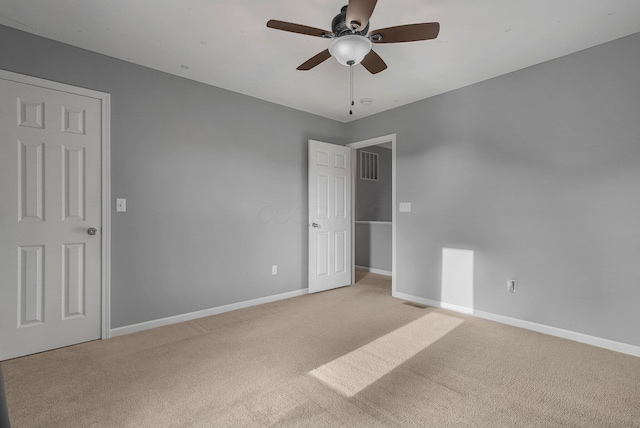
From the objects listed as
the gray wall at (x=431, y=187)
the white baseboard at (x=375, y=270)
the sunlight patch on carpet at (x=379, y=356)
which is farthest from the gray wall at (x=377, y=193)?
the sunlight patch on carpet at (x=379, y=356)

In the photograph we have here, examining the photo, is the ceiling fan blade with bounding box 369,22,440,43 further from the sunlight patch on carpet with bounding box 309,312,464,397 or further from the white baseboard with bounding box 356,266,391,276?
the white baseboard with bounding box 356,266,391,276

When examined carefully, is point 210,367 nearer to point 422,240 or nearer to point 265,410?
point 265,410

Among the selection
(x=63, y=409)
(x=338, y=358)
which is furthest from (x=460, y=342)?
(x=63, y=409)

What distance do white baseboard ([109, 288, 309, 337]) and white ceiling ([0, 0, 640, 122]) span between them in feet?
8.11

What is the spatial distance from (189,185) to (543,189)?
137 inches

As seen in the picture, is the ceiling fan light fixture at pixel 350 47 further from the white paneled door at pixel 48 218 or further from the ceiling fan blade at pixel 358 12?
the white paneled door at pixel 48 218

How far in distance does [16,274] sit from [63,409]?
1280 mm

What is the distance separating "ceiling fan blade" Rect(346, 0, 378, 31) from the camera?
1827mm

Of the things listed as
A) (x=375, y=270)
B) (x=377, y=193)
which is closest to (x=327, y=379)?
(x=375, y=270)

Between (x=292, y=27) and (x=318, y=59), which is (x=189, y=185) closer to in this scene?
(x=318, y=59)

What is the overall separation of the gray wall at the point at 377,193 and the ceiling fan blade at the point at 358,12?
4434mm

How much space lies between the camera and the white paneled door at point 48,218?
8.29ft

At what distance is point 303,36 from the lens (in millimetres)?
2643

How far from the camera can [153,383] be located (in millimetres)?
2180
